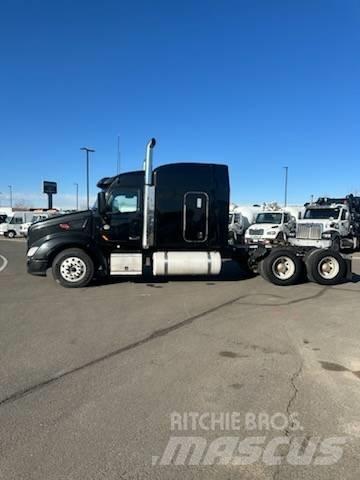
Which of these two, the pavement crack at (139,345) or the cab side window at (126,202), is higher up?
the cab side window at (126,202)

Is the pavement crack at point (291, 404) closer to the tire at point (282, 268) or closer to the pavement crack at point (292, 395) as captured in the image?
the pavement crack at point (292, 395)

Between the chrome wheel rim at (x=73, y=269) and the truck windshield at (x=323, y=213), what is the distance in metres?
15.4

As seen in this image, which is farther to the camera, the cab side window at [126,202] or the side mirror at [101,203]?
the cab side window at [126,202]

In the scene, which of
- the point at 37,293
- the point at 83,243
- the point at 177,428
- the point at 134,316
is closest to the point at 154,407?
the point at 177,428

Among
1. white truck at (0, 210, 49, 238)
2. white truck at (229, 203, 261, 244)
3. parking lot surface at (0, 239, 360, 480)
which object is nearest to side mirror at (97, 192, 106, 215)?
parking lot surface at (0, 239, 360, 480)

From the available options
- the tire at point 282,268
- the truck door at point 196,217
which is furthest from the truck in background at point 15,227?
the tire at point 282,268

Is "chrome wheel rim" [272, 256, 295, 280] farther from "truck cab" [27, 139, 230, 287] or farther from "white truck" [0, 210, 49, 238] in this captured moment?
"white truck" [0, 210, 49, 238]

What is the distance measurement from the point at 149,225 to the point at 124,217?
690mm

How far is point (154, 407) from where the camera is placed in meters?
4.05

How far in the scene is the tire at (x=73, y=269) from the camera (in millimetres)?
10922

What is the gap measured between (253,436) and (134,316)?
14.5 feet

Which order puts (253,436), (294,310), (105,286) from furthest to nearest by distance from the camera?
(105,286), (294,310), (253,436)

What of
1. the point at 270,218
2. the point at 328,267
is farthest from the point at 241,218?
the point at 328,267

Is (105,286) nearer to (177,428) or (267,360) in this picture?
(267,360)
